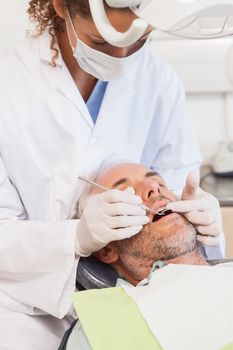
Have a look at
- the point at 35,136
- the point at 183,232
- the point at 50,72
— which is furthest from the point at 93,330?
the point at 50,72

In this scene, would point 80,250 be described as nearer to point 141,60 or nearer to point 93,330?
point 93,330

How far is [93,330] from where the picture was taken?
1.12 meters

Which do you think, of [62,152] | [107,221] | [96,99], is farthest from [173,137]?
[107,221]

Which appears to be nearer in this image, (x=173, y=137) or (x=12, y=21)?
(x=173, y=137)

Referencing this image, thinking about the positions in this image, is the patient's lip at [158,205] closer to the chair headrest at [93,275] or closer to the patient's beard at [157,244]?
the patient's beard at [157,244]

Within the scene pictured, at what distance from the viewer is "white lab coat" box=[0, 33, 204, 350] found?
4.40 feet

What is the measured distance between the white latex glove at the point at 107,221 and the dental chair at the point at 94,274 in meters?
0.05

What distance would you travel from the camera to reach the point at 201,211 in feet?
4.61

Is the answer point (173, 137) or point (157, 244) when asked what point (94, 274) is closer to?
point (157, 244)

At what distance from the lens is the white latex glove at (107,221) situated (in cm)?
130

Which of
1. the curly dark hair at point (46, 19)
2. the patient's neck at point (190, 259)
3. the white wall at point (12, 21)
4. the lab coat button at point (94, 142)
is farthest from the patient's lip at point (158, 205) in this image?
the white wall at point (12, 21)

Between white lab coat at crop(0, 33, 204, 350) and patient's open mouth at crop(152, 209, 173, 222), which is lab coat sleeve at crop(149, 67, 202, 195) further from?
patient's open mouth at crop(152, 209, 173, 222)

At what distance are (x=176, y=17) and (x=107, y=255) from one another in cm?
72

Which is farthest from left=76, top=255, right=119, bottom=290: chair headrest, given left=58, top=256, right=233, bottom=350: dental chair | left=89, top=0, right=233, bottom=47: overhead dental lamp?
left=89, top=0, right=233, bottom=47: overhead dental lamp
